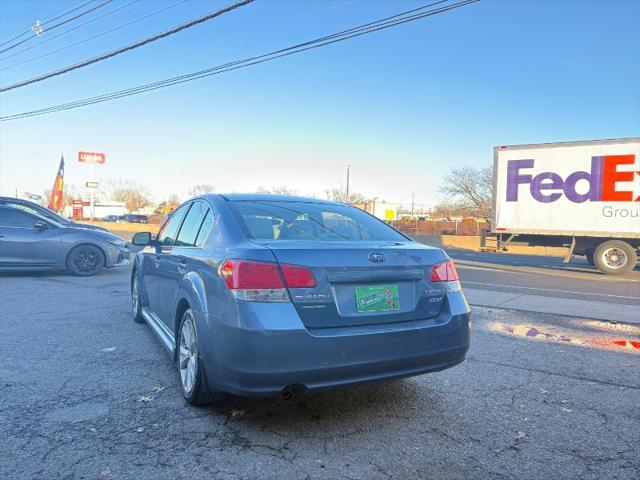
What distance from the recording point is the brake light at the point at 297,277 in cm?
283

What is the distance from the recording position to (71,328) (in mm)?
5578

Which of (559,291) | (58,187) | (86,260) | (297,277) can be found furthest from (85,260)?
(58,187)

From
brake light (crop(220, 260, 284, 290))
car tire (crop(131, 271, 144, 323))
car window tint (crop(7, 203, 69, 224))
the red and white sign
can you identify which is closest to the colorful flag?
the red and white sign

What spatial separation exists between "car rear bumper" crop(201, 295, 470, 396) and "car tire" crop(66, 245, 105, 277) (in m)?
7.95

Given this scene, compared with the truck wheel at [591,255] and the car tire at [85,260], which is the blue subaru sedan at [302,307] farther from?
the truck wheel at [591,255]

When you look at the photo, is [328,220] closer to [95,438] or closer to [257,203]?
[257,203]

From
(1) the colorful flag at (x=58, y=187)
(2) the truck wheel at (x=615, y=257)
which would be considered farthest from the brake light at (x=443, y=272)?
(1) the colorful flag at (x=58, y=187)

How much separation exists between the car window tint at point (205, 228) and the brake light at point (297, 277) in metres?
1.01

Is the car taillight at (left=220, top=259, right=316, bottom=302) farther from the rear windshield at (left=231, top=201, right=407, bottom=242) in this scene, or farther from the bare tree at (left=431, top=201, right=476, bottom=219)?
the bare tree at (left=431, top=201, right=476, bottom=219)

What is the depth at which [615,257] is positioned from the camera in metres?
14.2

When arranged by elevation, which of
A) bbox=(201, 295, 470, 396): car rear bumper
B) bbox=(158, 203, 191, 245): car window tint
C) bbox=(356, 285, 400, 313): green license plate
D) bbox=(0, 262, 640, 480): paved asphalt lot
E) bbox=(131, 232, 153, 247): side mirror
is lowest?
bbox=(0, 262, 640, 480): paved asphalt lot

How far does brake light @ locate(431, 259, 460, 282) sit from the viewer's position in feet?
10.8

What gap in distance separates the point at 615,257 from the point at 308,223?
44.8 ft

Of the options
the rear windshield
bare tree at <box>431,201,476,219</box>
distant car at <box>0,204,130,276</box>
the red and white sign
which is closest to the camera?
the rear windshield
